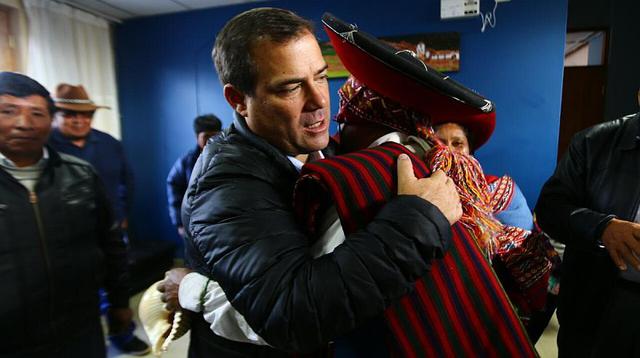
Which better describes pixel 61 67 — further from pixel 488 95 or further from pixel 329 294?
pixel 488 95

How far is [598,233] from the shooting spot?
41.3 inches

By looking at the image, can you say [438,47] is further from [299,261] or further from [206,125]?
[299,261]

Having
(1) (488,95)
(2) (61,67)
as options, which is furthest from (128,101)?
(1) (488,95)

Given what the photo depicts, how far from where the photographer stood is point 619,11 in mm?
3338

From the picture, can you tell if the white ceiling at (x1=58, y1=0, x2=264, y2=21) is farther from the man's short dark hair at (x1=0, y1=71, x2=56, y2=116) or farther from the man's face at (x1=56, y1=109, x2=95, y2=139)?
the man's short dark hair at (x1=0, y1=71, x2=56, y2=116)

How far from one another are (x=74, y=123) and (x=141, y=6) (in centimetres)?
251

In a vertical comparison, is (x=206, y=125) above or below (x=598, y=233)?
above

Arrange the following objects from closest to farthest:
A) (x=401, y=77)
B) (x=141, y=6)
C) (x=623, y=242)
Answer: (x=401, y=77) < (x=623, y=242) < (x=141, y=6)

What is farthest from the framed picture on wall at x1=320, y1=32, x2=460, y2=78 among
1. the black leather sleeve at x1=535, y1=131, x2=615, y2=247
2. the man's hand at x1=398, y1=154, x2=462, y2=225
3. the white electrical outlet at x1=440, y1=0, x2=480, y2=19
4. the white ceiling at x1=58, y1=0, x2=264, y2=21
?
the man's hand at x1=398, y1=154, x2=462, y2=225

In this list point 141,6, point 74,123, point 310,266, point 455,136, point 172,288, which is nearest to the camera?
point 310,266

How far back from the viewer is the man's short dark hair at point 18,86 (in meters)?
0.96

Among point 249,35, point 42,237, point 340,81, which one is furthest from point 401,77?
point 340,81

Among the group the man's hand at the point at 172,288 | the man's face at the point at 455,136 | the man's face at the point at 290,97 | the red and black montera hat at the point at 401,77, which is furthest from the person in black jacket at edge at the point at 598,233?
the man's hand at the point at 172,288

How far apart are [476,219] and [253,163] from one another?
0.43 m
